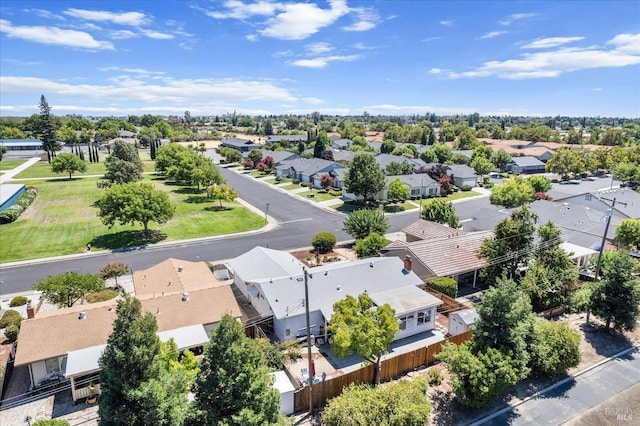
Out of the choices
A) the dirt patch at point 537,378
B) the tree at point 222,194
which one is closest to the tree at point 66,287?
the dirt patch at point 537,378

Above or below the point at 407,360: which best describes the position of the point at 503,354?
above

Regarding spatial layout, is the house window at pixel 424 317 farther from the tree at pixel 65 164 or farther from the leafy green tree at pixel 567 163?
the tree at pixel 65 164

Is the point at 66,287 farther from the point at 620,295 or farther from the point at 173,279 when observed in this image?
the point at 620,295

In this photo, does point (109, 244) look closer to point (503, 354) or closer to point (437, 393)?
point (437, 393)

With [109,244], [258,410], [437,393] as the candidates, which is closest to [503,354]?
[437,393]

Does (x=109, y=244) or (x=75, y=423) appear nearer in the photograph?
(x=75, y=423)

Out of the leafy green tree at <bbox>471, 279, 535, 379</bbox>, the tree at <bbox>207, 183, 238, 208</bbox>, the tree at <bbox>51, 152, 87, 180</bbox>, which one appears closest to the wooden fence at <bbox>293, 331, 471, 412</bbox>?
the leafy green tree at <bbox>471, 279, 535, 379</bbox>

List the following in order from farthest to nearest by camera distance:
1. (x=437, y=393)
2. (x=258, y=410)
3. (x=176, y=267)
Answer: (x=176, y=267)
(x=437, y=393)
(x=258, y=410)
